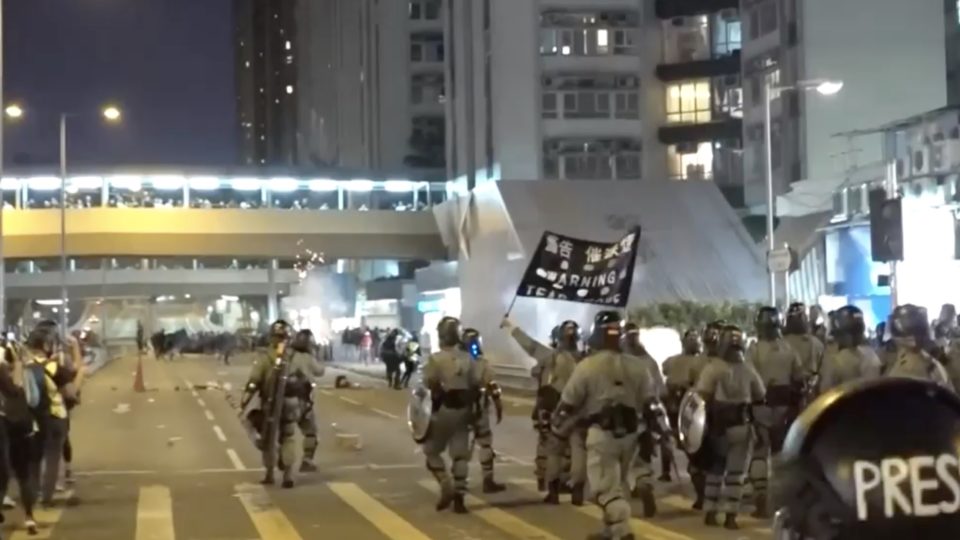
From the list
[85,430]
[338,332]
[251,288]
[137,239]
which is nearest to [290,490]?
[85,430]

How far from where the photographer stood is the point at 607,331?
12078 millimetres

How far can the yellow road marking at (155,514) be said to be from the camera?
1448cm

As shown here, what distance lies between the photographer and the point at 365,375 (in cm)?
5797

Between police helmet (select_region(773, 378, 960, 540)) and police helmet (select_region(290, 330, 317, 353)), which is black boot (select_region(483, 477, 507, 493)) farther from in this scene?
police helmet (select_region(773, 378, 960, 540))

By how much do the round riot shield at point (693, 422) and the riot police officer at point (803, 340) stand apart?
5.49 ft

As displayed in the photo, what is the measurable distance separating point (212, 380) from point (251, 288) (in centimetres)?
7038

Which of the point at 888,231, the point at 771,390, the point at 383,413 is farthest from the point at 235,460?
the point at 383,413

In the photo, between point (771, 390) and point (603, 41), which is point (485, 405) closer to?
point (771, 390)

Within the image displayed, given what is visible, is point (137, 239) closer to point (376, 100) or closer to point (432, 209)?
point (432, 209)

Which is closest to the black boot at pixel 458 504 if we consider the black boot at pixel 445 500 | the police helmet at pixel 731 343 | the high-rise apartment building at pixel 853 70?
the black boot at pixel 445 500

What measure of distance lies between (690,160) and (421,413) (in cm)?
5894

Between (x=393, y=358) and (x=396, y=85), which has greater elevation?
(x=396, y=85)

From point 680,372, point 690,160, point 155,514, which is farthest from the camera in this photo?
point 690,160

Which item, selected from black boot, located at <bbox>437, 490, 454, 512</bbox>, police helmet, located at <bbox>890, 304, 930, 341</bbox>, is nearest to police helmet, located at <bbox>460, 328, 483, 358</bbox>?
black boot, located at <bbox>437, 490, 454, 512</bbox>
